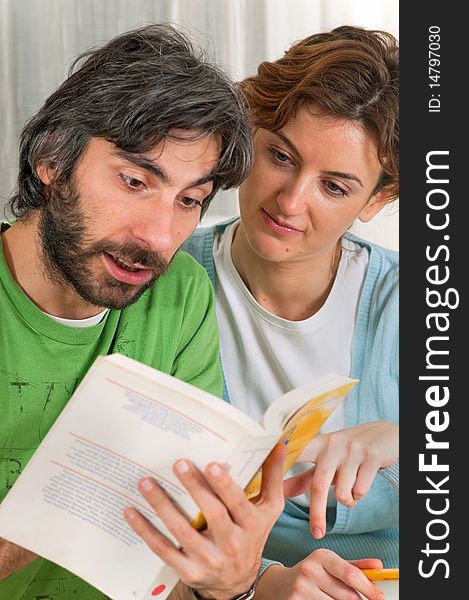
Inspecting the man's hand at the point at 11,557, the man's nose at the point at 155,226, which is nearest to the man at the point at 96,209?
the man's nose at the point at 155,226

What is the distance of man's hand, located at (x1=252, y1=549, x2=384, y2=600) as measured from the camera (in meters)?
1.21

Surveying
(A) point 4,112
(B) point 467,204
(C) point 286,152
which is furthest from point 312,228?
(A) point 4,112

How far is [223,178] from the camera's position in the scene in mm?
1220

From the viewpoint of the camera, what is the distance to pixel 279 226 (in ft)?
4.78

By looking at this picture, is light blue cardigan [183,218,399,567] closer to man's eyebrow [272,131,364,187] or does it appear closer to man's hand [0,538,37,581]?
man's eyebrow [272,131,364,187]

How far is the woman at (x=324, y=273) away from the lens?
55.9 inches

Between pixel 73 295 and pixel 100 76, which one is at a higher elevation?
pixel 100 76

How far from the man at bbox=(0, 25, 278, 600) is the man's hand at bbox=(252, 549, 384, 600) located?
294mm

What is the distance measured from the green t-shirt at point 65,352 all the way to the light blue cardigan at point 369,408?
199mm

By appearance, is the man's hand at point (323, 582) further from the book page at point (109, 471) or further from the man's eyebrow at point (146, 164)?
the man's eyebrow at point (146, 164)

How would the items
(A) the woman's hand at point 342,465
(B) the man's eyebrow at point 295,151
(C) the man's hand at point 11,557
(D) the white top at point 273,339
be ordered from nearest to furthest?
(C) the man's hand at point 11,557
(A) the woman's hand at point 342,465
(B) the man's eyebrow at point 295,151
(D) the white top at point 273,339

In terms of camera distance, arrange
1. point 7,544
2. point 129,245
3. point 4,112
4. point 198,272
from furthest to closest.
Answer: point 4,112 < point 198,272 < point 129,245 < point 7,544

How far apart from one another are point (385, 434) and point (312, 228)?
0.37m

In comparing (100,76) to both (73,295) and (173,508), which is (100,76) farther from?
(173,508)
